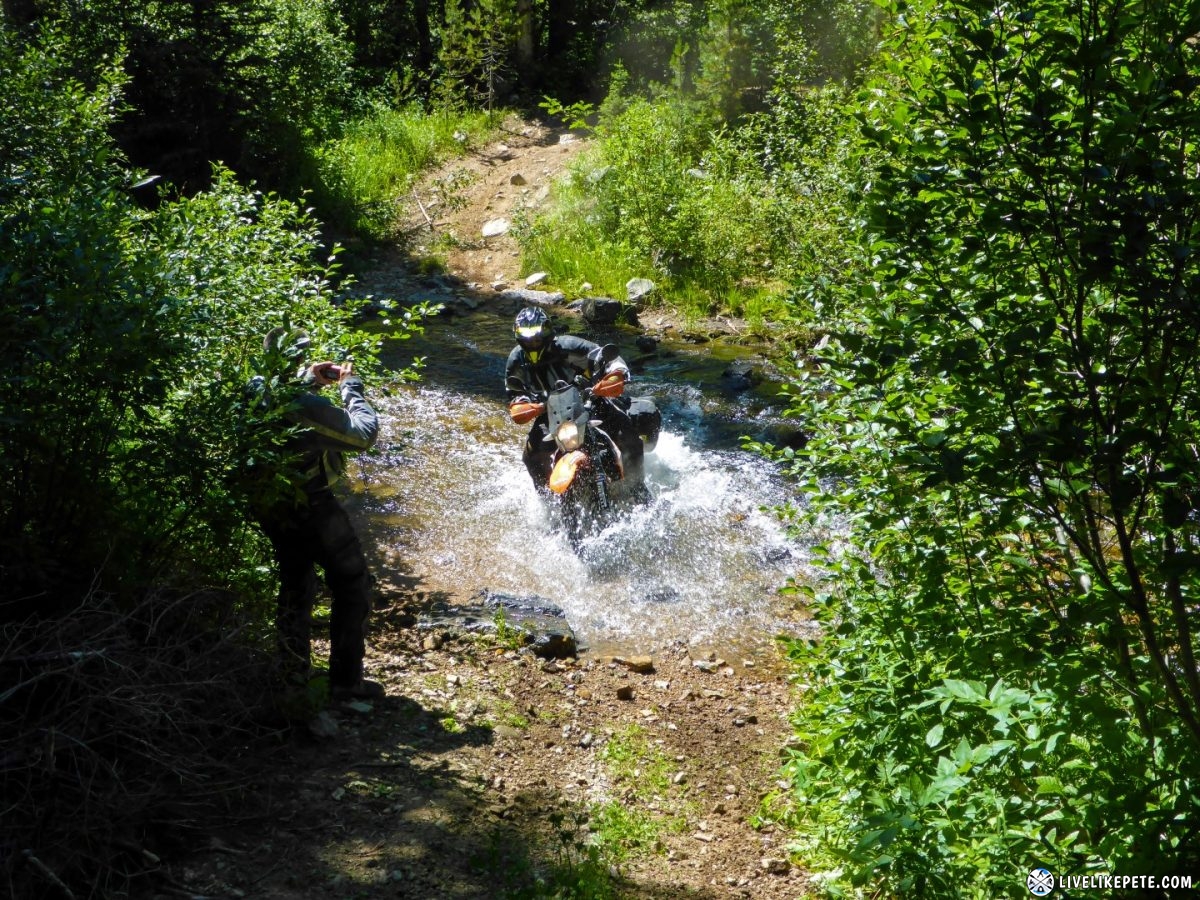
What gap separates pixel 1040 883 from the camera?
3.11 metres

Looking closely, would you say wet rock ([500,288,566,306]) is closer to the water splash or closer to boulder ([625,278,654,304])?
boulder ([625,278,654,304])

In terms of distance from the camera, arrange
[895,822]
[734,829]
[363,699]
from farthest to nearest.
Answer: [363,699]
[734,829]
[895,822]

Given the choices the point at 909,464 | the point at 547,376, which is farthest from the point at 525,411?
the point at 909,464

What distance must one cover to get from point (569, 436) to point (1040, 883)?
573cm

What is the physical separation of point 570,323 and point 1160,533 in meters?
11.8

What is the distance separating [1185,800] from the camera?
2934 mm

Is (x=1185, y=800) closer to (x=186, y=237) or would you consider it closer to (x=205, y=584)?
(x=205, y=584)

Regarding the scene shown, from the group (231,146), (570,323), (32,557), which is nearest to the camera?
(32,557)

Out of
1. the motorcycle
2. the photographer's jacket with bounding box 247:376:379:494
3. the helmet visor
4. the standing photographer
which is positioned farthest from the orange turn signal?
the photographer's jacket with bounding box 247:376:379:494

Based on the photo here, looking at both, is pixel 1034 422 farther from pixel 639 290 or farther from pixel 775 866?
pixel 639 290

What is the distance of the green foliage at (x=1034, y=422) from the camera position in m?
2.64

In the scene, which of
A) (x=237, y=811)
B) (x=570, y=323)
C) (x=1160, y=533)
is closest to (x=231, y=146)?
(x=570, y=323)

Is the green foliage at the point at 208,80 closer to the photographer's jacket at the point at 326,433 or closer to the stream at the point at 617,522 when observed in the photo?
the stream at the point at 617,522

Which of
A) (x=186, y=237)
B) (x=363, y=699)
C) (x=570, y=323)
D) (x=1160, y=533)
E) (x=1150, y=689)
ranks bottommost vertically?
(x=363, y=699)
